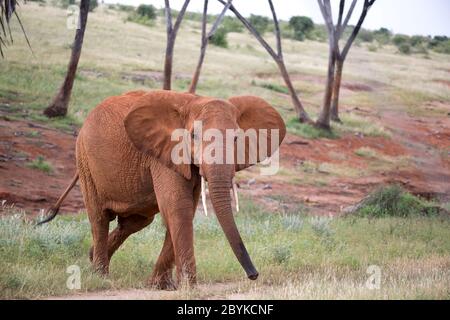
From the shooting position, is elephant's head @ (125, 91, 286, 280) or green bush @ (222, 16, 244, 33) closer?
elephant's head @ (125, 91, 286, 280)

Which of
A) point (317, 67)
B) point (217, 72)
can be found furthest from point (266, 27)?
point (217, 72)

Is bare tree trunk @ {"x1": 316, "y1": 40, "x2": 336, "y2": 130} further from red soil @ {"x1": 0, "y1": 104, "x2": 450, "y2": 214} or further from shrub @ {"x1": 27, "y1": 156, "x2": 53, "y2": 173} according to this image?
shrub @ {"x1": 27, "y1": 156, "x2": 53, "y2": 173}

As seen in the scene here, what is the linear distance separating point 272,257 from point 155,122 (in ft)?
9.46

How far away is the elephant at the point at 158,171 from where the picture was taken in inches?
314

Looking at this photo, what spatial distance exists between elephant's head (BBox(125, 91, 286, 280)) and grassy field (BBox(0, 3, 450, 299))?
3.26 feet

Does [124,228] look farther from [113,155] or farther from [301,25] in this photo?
[301,25]

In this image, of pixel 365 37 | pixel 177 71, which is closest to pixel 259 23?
pixel 365 37

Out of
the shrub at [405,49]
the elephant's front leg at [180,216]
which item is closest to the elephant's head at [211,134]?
the elephant's front leg at [180,216]

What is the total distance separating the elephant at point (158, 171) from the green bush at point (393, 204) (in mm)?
7203

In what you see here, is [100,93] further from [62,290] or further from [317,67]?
[317,67]

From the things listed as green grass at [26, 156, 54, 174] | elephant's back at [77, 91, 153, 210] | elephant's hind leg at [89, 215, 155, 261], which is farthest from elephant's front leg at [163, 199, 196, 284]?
green grass at [26, 156, 54, 174]

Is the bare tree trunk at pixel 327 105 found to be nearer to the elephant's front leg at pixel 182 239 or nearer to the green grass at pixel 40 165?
the green grass at pixel 40 165

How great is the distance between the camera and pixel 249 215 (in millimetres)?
15320

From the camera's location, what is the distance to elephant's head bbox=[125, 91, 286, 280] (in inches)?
305
